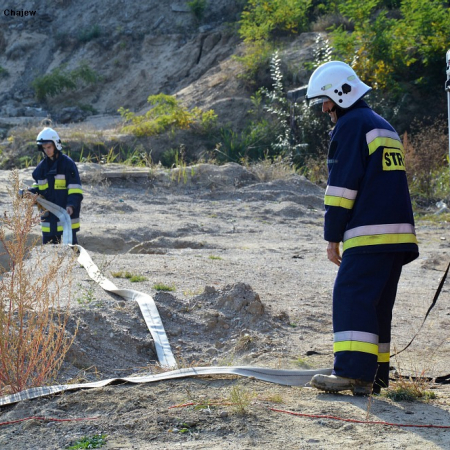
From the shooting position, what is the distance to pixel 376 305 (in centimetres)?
436

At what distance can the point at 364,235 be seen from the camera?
434 centimetres

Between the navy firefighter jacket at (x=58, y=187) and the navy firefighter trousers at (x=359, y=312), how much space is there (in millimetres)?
5853

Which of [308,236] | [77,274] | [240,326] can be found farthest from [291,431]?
[308,236]

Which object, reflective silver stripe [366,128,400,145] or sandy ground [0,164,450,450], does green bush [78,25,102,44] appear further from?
reflective silver stripe [366,128,400,145]

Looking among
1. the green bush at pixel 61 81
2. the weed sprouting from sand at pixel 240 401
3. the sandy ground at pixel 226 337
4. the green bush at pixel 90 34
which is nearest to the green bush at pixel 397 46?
the sandy ground at pixel 226 337

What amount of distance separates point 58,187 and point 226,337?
412cm

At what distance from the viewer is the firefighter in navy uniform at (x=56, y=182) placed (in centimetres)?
959

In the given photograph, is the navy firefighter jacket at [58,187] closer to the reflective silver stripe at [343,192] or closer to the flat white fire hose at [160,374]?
the flat white fire hose at [160,374]

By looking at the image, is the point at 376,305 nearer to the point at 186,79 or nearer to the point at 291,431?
the point at 291,431

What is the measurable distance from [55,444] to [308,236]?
9143 mm

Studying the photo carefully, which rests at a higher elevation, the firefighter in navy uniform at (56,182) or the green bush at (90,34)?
the green bush at (90,34)

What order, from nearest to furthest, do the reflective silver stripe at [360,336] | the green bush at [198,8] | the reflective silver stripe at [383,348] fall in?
the reflective silver stripe at [360,336] < the reflective silver stripe at [383,348] < the green bush at [198,8]

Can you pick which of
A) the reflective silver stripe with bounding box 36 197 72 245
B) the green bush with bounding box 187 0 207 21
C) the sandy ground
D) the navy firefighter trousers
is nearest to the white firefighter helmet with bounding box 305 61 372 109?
the navy firefighter trousers
